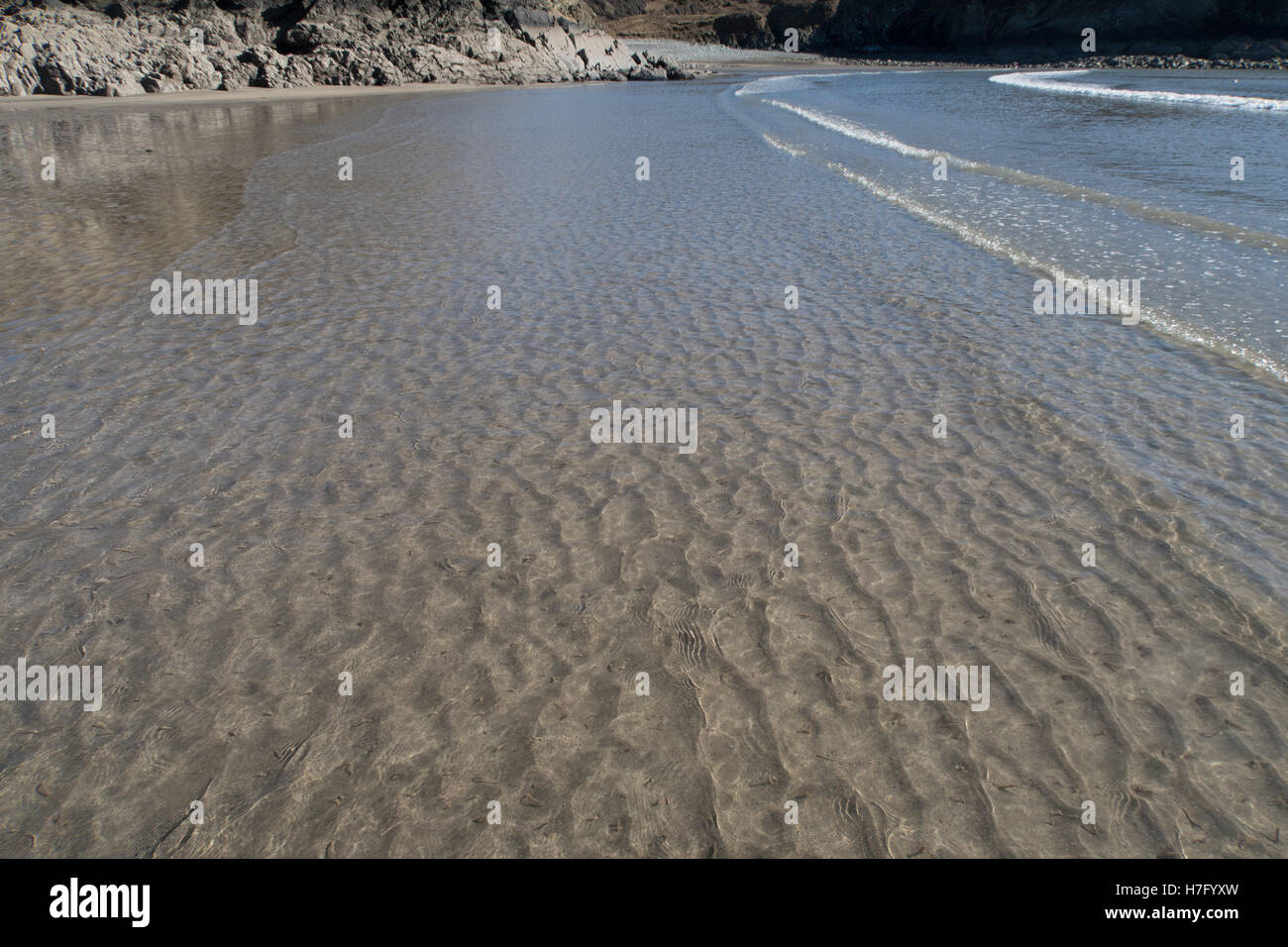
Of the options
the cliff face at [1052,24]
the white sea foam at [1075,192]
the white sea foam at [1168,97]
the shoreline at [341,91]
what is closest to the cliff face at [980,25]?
the cliff face at [1052,24]

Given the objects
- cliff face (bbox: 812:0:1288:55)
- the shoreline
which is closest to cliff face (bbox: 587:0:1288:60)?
cliff face (bbox: 812:0:1288:55)

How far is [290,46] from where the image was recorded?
44.2 m

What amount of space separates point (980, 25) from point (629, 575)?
112891 millimetres

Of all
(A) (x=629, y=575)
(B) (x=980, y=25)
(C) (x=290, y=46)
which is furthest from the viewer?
(B) (x=980, y=25)

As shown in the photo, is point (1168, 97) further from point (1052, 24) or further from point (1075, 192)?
point (1052, 24)

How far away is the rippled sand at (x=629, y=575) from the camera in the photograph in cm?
349

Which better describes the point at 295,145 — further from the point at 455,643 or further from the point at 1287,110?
the point at 1287,110

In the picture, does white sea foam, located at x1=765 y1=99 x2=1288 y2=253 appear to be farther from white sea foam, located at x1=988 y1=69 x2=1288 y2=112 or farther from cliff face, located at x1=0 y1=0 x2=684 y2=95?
cliff face, located at x1=0 y1=0 x2=684 y2=95

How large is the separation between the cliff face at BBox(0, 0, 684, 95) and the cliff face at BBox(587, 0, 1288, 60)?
50.9 m

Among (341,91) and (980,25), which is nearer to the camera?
(341,91)

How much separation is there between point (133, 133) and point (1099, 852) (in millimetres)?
29344

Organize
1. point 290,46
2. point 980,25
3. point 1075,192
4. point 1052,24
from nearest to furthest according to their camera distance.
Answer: point 1075,192 → point 290,46 → point 1052,24 → point 980,25

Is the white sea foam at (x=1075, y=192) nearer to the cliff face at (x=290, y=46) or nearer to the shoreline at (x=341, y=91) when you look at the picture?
the shoreline at (x=341, y=91)

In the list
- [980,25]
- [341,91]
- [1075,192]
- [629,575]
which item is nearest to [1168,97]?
[1075,192]
